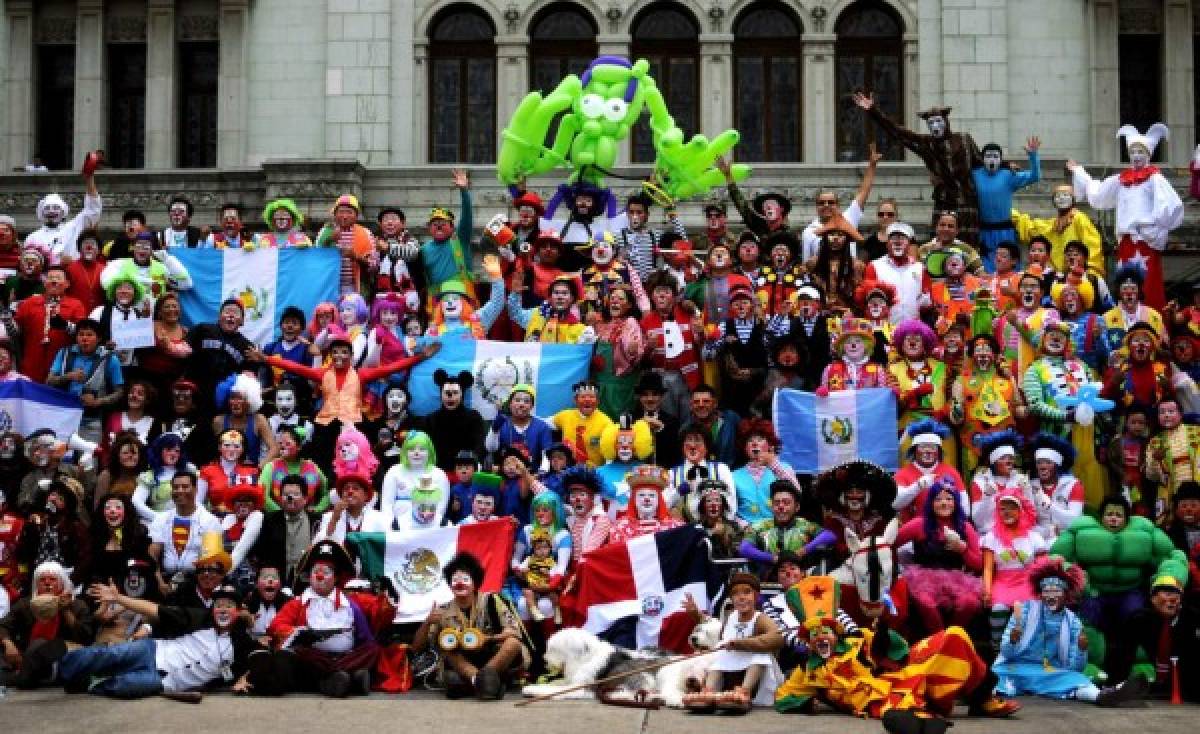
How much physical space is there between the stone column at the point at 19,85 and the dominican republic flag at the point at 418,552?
1692cm

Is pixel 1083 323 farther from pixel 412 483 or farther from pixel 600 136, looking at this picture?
pixel 412 483

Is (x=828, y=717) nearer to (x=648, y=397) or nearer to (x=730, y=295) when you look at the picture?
(x=648, y=397)

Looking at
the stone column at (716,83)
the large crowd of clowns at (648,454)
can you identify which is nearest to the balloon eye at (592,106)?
the large crowd of clowns at (648,454)

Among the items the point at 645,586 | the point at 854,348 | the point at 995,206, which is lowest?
the point at 645,586

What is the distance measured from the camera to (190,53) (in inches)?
1198

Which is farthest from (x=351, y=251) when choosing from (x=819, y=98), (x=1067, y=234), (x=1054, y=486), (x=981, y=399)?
(x=819, y=98)

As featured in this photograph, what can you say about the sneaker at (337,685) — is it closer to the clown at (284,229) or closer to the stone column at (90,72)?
the clown at (284,229)

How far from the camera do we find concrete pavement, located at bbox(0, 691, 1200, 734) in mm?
12547

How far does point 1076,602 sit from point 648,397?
14.3ft

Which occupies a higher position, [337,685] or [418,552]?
[418,552]

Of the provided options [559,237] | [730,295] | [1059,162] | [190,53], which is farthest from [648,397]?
[190,53]

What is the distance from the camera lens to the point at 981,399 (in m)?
16.8

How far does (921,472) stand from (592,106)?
20.0ft

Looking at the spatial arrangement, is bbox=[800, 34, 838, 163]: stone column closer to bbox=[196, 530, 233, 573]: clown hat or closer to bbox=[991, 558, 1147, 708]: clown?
bbox=[991, 558, 1147, 708]: clown
